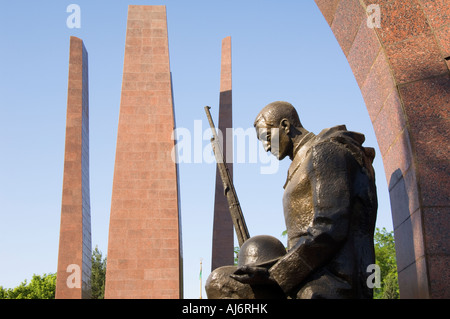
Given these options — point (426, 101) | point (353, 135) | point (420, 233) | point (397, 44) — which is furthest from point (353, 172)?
point (397, 44)

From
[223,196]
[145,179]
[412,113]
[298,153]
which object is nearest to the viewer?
[298,153]

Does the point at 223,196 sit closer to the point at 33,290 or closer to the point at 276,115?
the point at 276,115

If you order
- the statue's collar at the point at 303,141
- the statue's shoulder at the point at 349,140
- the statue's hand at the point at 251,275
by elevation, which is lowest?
the statue's hand at the point at 251,275

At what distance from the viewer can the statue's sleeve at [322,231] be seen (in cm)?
316

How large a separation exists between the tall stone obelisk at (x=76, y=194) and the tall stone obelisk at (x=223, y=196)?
19.3 ft

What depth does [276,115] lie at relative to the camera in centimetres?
379

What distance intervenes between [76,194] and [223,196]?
7378 millimetres

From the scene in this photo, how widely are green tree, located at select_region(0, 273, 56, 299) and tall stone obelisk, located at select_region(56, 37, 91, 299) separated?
85.7 ft

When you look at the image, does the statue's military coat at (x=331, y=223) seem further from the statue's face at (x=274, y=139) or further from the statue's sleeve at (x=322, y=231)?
the statue's face at (x=274, y=139)

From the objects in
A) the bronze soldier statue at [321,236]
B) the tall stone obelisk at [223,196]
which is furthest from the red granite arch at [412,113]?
the tall stone obelisk at [223,196]

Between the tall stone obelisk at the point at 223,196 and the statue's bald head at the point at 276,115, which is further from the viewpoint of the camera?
the tall stone obelisk at the point at 223,196

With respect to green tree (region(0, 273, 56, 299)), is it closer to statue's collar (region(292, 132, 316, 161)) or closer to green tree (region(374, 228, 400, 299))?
green tree (region(374, 228, 400, 299))

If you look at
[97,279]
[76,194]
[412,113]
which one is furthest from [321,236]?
[97,279]

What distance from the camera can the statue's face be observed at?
3.78 m
